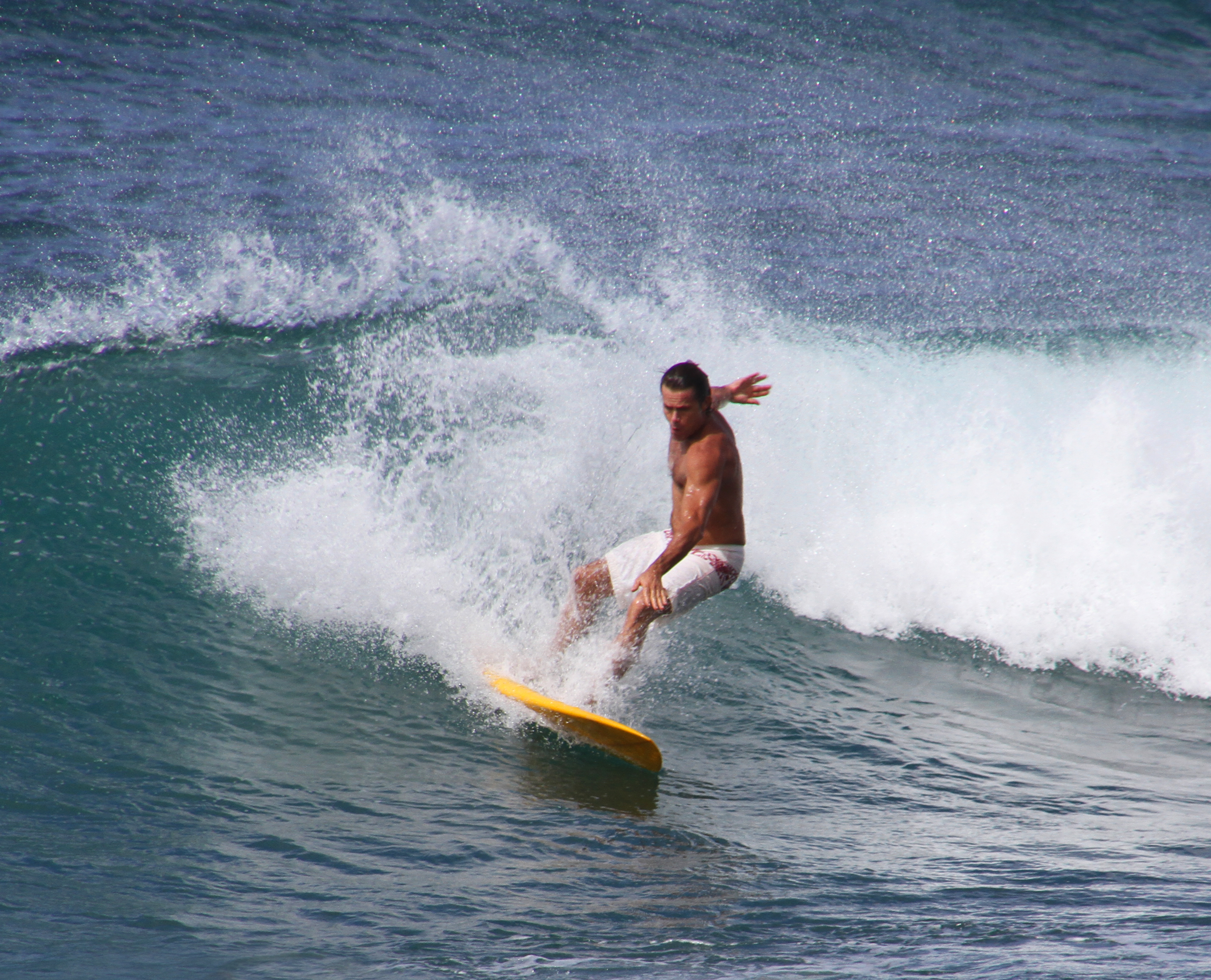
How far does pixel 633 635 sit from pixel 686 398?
46.2 inches

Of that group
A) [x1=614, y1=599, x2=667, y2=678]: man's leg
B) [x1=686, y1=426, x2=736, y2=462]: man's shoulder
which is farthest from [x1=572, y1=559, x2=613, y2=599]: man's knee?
[x1=686, y1=426, x2=736, y2=462]: man's shoulder

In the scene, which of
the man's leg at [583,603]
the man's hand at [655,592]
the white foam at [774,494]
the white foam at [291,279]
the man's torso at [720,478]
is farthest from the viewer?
the white foam at [291,279]

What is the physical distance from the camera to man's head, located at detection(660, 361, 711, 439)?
498 centimetres

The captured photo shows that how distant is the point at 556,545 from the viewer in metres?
7.09

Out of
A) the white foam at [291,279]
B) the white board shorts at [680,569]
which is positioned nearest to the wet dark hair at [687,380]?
the white board shorts at [680,569]

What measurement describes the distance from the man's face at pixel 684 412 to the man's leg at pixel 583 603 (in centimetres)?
87

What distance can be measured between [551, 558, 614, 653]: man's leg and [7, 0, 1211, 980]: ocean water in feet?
0.37

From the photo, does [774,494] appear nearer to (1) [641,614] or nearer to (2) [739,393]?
(2) [739,393]

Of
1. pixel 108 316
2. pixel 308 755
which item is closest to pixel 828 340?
pixel 108 316

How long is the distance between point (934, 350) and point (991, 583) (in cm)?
419

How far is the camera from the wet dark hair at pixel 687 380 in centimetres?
498

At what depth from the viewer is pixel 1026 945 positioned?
3.66m

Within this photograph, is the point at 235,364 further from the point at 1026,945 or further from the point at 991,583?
the point at 1026,945

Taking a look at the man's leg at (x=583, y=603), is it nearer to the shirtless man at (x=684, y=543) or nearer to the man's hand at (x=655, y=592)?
the shirtless man at (x=684, y=543)
